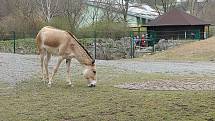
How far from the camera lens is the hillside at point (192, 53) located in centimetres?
2959

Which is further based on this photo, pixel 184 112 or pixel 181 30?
pixel 181 30

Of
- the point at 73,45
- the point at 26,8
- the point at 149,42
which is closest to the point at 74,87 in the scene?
the point at 73,45

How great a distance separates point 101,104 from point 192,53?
23401 millimetres

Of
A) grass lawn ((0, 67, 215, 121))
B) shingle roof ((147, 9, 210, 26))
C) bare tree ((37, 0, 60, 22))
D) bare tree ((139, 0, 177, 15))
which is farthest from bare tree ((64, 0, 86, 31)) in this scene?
grass lawn ((0, 67, 215, 121))

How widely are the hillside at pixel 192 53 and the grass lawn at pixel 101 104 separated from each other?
1921cm

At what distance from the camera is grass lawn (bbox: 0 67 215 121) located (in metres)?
7.25

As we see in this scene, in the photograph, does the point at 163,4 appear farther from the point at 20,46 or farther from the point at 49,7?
the point at 20,46

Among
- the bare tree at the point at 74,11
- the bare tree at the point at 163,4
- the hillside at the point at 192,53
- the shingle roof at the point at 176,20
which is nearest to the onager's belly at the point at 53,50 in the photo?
the hillside at the point at 192,53

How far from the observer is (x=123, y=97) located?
30.7ft

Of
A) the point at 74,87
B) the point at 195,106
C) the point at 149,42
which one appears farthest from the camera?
the point at 149,42

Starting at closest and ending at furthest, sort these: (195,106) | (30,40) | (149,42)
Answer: (195,106)
(30,40)
(149,42)

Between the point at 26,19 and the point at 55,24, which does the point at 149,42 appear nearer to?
the point at 55,24

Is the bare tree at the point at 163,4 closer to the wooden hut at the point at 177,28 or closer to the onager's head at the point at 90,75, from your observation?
the wooden hut at the point at 177,28

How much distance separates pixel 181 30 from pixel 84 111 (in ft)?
127
